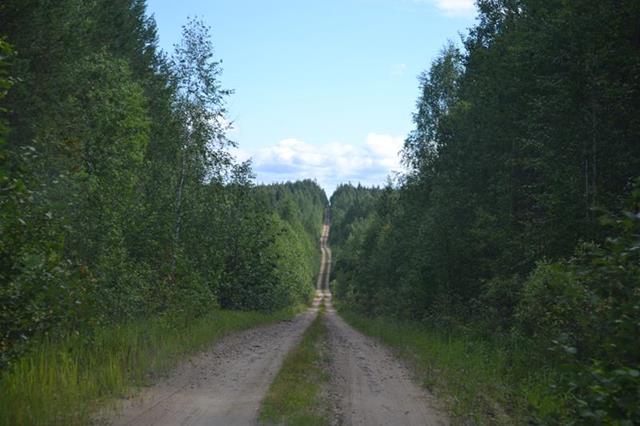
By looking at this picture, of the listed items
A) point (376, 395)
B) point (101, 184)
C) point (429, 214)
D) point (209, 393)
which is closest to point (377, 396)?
point (376, 395)

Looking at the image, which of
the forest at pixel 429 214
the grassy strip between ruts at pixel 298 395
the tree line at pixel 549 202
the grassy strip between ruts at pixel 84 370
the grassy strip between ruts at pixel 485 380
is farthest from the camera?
the grassy strip between ruts at pixel 485 380

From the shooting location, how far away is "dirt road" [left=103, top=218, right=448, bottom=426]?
8750 millimetres

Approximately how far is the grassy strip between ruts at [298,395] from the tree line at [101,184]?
3114 mm

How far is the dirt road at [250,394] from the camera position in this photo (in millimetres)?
8750

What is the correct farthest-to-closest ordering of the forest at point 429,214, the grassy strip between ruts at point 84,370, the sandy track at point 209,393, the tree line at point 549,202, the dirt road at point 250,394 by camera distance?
the dirt road at point 250,394
the sandy track at point 209,393
the grassy strip between ruts at point 84,370
the forest at point 429,214
the tree line at point 549,202

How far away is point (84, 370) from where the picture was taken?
10609 millimetres

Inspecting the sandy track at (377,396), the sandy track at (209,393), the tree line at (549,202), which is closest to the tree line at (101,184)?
the sandy track at (209,393)

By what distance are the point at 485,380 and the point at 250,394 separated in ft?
16.4

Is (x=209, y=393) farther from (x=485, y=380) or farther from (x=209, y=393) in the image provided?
(x=485, y=380)

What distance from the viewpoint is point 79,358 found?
38.0 feet

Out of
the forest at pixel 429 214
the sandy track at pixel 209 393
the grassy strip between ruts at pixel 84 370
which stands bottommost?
the sandy track at pixel 209 393

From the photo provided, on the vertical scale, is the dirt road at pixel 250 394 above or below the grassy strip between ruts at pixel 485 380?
below

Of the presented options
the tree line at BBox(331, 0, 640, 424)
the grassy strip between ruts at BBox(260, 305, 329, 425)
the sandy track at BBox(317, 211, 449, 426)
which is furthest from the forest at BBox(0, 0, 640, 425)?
the grassy strip between ruts at BBox(260, 305, 329, 425)

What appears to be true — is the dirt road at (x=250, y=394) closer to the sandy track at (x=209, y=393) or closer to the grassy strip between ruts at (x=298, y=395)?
the sandy track at (x=209, y=393)
